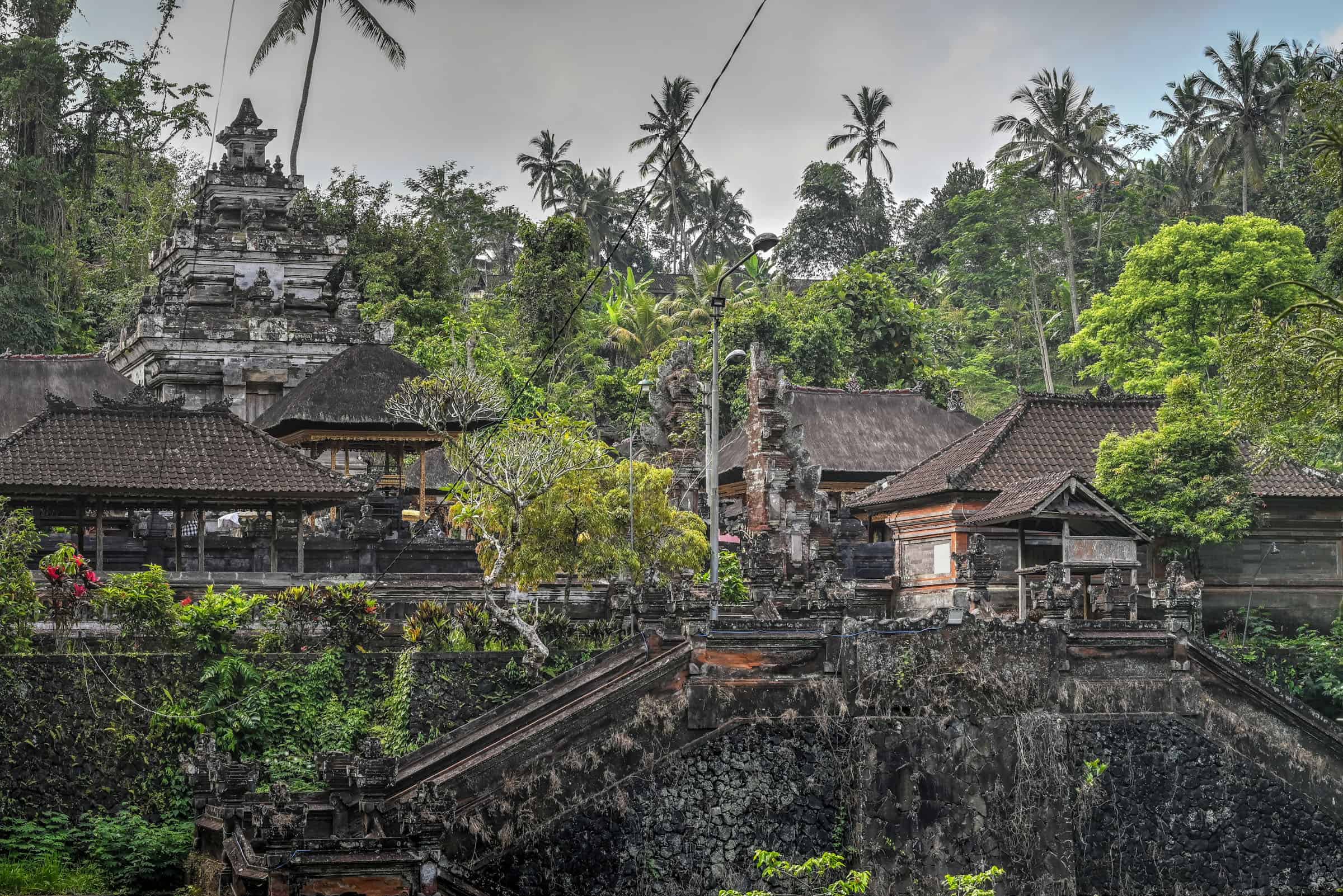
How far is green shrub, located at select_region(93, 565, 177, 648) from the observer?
23.1 metres

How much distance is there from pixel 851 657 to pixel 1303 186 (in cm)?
3807

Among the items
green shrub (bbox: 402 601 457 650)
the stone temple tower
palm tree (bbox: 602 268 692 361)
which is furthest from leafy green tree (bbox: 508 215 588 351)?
green shrub (bbox: 402 601 457 650)

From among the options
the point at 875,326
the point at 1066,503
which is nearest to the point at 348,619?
the point at 1066,503

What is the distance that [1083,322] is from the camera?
52031 millimetres

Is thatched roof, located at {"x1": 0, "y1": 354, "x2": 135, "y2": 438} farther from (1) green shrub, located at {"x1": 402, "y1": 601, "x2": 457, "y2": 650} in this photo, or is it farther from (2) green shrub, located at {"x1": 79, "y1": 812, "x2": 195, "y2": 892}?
(2) green shrub, located at {"x1": 79, "y1": 812, "x2": 195, "y2": 892}

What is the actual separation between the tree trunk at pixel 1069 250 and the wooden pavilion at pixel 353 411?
1279 inches

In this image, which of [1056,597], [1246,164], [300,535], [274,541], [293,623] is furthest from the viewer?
[1246,164]

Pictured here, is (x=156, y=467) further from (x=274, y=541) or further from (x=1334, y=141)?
(x=1334, y=141)

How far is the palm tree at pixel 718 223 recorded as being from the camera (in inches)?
3342

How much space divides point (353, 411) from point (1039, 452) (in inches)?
620

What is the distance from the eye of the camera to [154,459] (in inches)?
1142

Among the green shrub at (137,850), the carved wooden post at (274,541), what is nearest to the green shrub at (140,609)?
the green shrub at (137,850)

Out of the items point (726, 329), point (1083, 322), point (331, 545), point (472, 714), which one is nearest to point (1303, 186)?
point (1083, 322)

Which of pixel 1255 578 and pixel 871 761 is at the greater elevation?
pixel 1255 578
